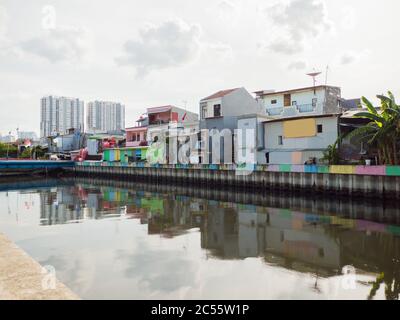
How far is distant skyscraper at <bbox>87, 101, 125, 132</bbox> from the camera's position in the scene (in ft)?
493

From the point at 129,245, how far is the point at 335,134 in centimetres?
2433

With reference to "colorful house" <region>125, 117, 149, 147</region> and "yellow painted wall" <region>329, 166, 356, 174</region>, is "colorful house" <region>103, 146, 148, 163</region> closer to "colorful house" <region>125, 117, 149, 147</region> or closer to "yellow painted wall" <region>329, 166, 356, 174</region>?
"colorful house" <region>125, 117, 149, 147</region>

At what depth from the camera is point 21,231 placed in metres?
18.2

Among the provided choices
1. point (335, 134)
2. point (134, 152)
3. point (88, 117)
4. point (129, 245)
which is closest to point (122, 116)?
point (88, 117)

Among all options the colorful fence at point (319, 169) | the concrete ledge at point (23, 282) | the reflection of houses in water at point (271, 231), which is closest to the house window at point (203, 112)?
the colorful fence at point (319, 169)

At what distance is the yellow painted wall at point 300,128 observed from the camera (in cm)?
3444

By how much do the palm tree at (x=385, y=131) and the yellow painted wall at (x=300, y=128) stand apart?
704cm

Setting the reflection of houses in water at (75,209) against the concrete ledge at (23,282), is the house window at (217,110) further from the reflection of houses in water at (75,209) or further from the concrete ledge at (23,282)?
the concrete ledge at (23,282)

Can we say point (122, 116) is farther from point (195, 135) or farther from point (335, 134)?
point (335, 134)

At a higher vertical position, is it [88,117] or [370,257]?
[88,117]

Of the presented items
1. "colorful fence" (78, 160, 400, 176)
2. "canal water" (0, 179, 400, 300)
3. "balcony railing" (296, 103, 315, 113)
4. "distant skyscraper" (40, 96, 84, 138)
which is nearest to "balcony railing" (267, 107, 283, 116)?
"balcony railing" (296, 103, 315, 113)

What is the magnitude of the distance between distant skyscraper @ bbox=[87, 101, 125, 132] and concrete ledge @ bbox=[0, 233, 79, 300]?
14084 centimetres

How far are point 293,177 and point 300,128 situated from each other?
6.66m

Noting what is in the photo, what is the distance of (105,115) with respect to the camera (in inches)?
6078
